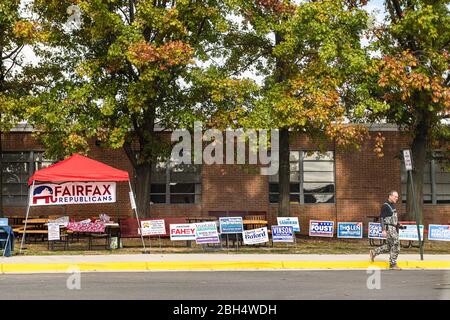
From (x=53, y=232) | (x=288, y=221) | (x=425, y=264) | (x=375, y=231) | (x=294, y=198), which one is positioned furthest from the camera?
(x=294, y=198)

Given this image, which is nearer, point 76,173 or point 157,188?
point 76,173

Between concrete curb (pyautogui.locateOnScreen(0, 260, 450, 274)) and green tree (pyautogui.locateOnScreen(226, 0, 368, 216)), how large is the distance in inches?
235

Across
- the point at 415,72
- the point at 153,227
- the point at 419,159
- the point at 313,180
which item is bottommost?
the point at 153,227

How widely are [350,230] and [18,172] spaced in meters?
15.0

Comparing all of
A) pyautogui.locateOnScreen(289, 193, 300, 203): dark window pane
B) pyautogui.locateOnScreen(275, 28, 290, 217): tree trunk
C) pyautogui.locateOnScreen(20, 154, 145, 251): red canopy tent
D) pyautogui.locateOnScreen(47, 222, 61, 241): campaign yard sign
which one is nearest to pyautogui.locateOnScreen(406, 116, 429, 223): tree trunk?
pyautogui.locateOnScreen(275, 28, 290, 217): tree trunk

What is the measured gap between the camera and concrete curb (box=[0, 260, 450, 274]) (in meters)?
17.5

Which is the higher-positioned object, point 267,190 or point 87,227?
point 267,190

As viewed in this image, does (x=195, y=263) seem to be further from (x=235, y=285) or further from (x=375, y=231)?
(x=375, y=231)

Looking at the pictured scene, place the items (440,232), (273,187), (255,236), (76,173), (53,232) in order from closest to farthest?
(76,173), (53,232), (255,236), (440,232), (273,187)

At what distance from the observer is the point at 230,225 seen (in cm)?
2286

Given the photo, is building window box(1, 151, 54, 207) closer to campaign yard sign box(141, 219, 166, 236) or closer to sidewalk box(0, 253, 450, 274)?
campaign yard sign box(141, 219, 166, 236)

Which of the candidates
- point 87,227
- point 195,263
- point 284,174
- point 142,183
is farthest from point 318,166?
point 195,263

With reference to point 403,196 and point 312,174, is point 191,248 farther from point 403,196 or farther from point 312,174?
point 403,196
